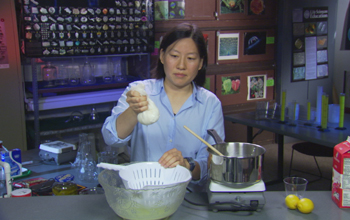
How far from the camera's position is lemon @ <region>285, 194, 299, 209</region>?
4.15 feet

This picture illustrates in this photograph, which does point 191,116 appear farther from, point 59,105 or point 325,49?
point 325,49

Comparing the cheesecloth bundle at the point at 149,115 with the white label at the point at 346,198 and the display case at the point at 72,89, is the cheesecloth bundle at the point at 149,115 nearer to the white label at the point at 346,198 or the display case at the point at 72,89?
the white label at the point at 346,198

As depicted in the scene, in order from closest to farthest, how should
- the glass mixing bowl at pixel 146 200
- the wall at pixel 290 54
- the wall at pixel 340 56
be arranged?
the glass mixing bowl at pixel 146 200 → the wall at pixel 290 54 → the wall at pixel 340 56

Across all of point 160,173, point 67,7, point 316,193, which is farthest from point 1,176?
point 67,7

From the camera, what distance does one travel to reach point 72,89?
12.3 feet

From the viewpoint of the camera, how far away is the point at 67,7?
3430 mm

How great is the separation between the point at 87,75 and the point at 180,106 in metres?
2.41

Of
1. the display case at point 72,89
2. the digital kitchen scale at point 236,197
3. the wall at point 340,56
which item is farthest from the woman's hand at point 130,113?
the wall at point 340,56

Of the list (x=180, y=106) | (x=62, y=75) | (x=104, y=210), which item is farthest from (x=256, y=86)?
(x=104, y=210)

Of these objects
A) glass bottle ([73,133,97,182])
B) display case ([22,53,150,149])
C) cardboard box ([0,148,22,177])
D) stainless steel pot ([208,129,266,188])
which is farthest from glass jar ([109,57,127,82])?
stainless steel pot ([208,129,266,188])

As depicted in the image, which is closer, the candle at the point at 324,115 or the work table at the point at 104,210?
the work table at the point at 104,210

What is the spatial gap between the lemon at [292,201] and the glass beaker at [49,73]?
307cm

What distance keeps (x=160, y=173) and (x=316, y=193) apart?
64cm

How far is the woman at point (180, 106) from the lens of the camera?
172 centimetres
